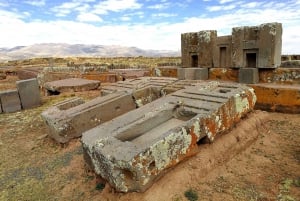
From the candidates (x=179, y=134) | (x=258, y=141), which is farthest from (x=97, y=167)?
(x=258, y=141)

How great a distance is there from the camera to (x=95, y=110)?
5.19 meters

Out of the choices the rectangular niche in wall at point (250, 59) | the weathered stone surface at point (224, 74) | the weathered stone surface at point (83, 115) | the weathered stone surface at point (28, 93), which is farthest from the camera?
the weathered stone surface at point (28, 93)

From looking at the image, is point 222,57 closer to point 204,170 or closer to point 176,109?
point 176,109

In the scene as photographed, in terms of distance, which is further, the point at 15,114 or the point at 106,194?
the point at 15,114

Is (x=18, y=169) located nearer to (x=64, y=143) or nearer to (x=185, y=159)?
(x=64, y=143)

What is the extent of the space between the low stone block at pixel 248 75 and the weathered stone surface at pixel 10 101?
6.71 m

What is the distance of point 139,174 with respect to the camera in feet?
9.58

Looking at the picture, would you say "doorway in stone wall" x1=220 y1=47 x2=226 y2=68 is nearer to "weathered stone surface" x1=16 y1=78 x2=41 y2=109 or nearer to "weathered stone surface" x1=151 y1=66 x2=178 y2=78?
"weathered stone surface" x1=151 y1=66 x2=178 y2=78

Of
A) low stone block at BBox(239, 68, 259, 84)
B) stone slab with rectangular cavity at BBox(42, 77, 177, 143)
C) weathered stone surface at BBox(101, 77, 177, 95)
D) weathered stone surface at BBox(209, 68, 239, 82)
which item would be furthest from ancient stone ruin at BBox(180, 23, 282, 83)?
stone slab with rectangular cavity at BBox(42, 77, 177, 143)

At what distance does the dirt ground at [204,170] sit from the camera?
303 cm

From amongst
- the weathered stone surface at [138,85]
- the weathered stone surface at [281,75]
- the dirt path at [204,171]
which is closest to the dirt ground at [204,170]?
the dirt path at [204,171]

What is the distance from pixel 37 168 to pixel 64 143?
760mm

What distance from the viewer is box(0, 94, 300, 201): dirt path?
9.96ft

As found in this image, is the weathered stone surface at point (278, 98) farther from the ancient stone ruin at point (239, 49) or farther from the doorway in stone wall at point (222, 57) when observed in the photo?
the doorway in stone wall at point (222, 57)
